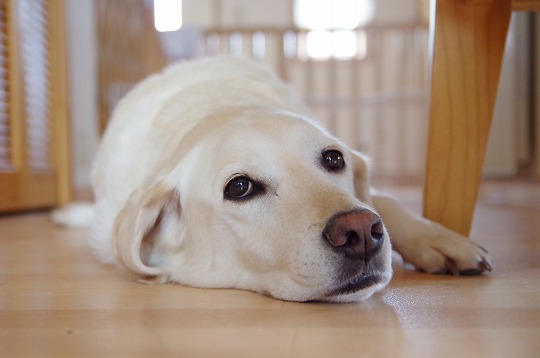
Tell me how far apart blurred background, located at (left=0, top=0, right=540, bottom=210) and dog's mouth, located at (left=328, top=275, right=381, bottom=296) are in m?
2.61

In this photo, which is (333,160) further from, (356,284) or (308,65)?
(308,65)

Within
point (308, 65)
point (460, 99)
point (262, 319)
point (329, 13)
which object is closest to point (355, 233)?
point (262, 319)

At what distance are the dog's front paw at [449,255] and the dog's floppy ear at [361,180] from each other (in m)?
0.22

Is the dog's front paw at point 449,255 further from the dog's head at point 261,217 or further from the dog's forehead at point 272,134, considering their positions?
the dog's forehead at point 272,134

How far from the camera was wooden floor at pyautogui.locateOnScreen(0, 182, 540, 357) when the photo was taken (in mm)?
920

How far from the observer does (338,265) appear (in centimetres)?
115

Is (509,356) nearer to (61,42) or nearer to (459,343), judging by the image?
(459,343)

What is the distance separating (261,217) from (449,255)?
48 centimetres

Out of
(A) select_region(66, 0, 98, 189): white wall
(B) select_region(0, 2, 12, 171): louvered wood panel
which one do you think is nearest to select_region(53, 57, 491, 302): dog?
(B) select_region(0, 2, 12, 171): louvered wood panel

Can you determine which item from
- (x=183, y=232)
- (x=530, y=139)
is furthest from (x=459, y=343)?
(x=530, y=139)

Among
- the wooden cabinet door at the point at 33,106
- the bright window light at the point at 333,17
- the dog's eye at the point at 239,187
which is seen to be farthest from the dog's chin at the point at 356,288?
the bright window light at the point at 333,17

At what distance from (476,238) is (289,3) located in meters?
8.31

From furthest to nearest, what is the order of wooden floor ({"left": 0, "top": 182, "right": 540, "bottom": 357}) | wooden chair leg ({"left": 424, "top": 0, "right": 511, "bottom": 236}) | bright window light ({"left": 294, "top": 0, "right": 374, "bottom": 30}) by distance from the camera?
bright window light ({"left": 294, "top": 0, "right": 374, "bottom": 30}) < wooden chair leg ({"left": 424, "top": 0, "right": 511, "bottom": 236}) < wooden floor ({"left": 0, "top": 182, "right": 540, "bottom": 357})

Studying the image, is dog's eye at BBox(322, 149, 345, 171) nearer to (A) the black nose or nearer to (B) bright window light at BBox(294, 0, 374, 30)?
(A) the black nose
